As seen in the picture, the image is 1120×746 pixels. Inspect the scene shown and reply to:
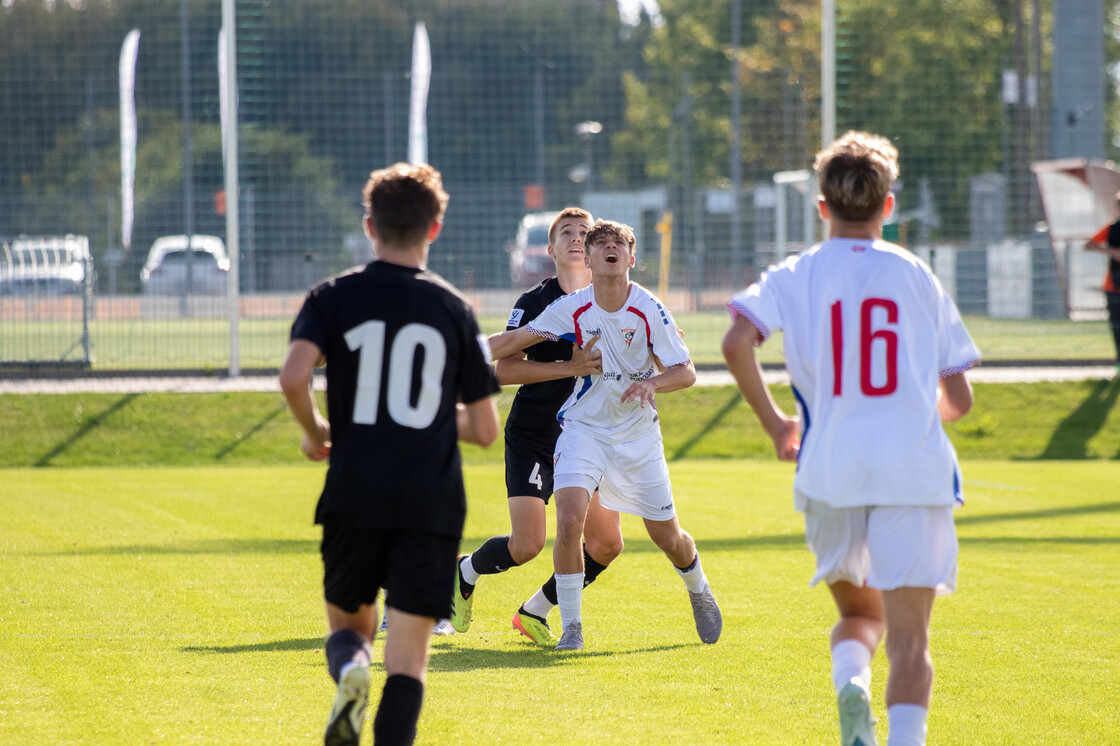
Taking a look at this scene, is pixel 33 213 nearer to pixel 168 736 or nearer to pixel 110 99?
pixel 110 99

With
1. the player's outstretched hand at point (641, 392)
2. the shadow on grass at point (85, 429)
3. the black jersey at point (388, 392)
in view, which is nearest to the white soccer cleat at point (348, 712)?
the black jersey at point (388, 392)

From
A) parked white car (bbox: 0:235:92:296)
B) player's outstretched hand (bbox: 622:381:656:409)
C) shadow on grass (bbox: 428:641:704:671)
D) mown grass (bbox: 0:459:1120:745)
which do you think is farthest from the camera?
parked white car (bbox: 0:235:92:296)

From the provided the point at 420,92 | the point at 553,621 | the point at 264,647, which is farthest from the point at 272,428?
the point at 264,647

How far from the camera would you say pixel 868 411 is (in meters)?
3.38

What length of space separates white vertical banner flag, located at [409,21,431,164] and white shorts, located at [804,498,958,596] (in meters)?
15.6

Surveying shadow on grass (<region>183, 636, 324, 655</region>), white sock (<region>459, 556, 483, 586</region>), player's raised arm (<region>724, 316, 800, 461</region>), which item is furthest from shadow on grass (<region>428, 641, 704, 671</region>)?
player's raised arm (<region>724, 316, 800, 461</region>)

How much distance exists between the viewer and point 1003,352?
55.5ft

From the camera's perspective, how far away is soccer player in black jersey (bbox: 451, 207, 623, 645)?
20.2ft

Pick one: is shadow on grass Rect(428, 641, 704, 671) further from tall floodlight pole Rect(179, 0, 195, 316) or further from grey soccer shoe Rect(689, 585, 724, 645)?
tall floodlight pole Rect(179, 0, 195, 316)

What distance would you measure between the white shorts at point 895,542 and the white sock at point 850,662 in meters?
0.21

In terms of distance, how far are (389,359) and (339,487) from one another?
37 cm

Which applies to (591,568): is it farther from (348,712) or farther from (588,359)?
(348,712)

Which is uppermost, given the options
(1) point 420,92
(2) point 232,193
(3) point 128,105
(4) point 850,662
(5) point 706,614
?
(1) point 420,92

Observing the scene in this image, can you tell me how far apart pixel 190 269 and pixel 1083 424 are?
10.9 metres
